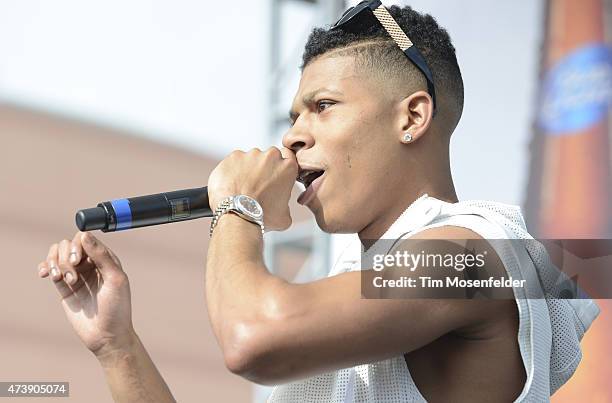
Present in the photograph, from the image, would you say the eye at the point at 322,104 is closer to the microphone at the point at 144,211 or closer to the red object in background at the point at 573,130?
the microphone at the point at 144,211

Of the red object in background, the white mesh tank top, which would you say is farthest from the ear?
the red object in background

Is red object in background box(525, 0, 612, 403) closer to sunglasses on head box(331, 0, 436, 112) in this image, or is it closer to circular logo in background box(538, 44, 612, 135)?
circular logo in background box(538, 44, 612, 135)

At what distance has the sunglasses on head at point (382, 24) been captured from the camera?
1824 mm

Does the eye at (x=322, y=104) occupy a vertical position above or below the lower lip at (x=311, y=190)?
above

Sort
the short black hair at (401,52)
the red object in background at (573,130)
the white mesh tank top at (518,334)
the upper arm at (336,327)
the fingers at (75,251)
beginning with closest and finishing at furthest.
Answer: the upper arm at (336,327)
the white mesh tank top at (518,334)
the fingers at (75,251)
the short black hair at (401,52)
the red object in background at (573,130)

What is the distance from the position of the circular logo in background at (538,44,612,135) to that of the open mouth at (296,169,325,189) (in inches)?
40.1

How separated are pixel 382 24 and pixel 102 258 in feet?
2.32

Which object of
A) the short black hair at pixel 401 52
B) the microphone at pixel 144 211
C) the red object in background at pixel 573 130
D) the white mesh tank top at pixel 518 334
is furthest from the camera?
the red object in background at pixel 573 130

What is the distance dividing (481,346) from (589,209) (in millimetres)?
1127

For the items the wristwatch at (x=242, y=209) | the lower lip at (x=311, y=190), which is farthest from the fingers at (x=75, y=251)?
the lower lip at (x=311, y=190)

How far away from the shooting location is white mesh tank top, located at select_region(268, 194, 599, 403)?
4.74 feet

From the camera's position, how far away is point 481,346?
57.6 inches

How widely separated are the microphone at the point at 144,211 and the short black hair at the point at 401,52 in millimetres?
414

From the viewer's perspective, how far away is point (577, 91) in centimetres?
251
